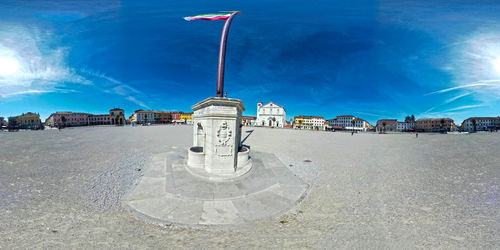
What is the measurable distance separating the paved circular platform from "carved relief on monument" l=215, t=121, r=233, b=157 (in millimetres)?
1129

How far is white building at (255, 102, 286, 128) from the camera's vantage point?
81.4m

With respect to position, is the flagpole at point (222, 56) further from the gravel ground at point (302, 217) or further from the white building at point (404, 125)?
the white building at point (404, 125)

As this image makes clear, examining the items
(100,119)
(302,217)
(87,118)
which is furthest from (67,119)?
(302,217)

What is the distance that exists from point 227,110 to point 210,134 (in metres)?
1.14

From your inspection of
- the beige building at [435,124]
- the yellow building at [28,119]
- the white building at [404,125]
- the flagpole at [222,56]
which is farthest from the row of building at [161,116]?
the beige building at [435,124]

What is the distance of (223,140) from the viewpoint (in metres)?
6.49

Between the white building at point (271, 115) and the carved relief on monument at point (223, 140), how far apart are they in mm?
73993

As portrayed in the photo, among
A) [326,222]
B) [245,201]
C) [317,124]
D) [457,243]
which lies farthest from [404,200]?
[317,124]

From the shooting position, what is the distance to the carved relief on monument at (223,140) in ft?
21.1

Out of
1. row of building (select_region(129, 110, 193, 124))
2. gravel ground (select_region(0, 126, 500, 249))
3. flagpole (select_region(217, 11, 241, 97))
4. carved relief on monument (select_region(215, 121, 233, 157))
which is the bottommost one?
gravel ground (select_region(0, 126, 500, 249))

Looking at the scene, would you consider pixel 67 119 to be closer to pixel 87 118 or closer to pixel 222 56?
pixel 87 118

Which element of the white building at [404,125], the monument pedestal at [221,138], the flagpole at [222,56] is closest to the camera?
the monument pedestal at [221,138]

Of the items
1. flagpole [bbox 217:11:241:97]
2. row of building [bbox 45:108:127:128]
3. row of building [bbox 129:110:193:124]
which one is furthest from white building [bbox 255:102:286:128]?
row of building [bbox 45:108:127:128]

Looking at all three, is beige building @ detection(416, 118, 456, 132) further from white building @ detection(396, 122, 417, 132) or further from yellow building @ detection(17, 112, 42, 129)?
yellow building @ detection(17, 112, 42, 129)
